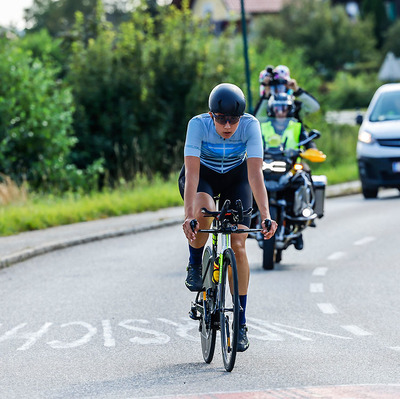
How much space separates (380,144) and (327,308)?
11059 mm

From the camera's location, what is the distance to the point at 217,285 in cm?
714

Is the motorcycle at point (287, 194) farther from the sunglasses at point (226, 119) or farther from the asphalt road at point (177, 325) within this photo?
the sunglasses at point (226, 119)

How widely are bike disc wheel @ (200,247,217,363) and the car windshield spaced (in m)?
14.0

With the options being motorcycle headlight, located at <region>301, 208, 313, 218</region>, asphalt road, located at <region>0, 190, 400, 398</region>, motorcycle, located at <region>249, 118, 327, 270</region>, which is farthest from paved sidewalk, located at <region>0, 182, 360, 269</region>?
motorcycle headlight, located at <region>301, 208, 313, 218</region>

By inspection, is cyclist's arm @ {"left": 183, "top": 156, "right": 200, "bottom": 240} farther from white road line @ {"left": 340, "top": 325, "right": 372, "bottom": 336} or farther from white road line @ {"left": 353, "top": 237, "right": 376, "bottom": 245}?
white road line @ {"left": 353, "top": 237, "right": 376, "bottom": 245}

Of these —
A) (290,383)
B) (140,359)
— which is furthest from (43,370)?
(290,383)

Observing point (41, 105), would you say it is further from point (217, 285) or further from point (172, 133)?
point (217, 285)

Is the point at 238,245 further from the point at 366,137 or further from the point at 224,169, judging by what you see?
the point at 366,137

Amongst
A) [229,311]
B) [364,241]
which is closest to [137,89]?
[364,241]

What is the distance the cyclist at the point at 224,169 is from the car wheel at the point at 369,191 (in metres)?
13.8

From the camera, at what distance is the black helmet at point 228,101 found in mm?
6961

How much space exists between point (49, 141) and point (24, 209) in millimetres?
6684

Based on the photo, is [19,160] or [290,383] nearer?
[290,383]

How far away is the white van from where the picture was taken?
20.2 m
